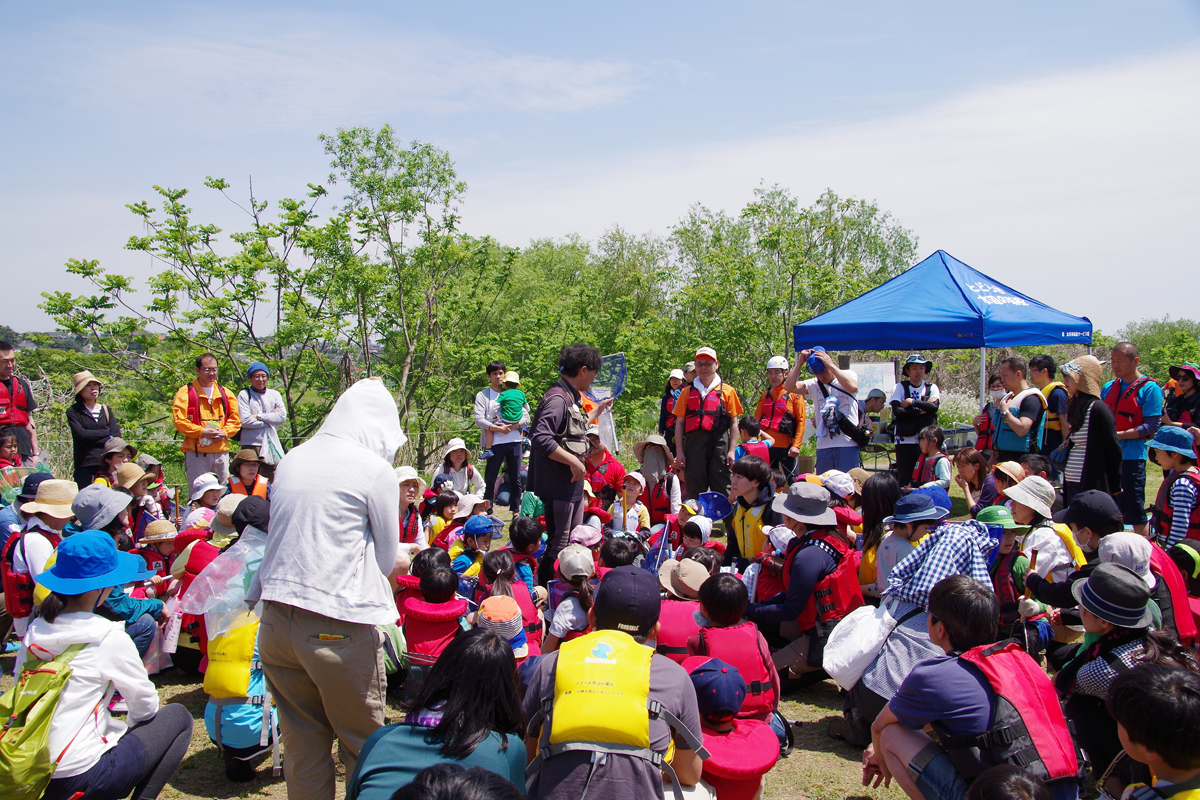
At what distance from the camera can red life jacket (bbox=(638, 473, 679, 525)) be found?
6871 mm

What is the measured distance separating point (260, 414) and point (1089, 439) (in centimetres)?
765

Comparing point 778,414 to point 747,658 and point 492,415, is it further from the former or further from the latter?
point 747,658

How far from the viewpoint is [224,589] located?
3430 millimetres

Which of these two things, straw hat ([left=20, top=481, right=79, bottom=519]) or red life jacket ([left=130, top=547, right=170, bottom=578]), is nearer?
straw hat ([left=20, top=481, right=79, bottom=519])

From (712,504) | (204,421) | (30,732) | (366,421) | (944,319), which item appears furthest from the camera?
(944,319)

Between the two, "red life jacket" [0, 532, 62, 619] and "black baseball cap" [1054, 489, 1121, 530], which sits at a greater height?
"black baseball cap" [1054, 489, 1121, 530]

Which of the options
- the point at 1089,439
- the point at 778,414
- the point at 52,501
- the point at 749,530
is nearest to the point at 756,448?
the point at 778,414

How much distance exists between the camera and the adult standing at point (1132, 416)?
20.3 feet

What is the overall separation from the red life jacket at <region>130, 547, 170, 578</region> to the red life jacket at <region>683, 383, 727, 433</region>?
4.36 meters

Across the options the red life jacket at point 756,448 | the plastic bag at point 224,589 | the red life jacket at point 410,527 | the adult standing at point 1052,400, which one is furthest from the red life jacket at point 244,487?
the adult standing at point 1052,400

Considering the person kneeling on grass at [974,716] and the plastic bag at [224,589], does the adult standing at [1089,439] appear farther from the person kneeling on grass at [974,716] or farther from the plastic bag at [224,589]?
the plastic bag at [224,589]

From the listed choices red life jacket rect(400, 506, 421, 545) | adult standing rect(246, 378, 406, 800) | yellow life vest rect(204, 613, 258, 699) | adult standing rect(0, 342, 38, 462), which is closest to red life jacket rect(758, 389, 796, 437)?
red life jacket rect(400, 506, 421, 545)

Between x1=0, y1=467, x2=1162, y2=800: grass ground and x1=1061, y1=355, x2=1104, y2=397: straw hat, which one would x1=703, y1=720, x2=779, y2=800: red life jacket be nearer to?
x1=0, y1=467, x2=1162, y2=800: grass ground

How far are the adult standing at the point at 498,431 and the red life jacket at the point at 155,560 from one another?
3.74 metres
